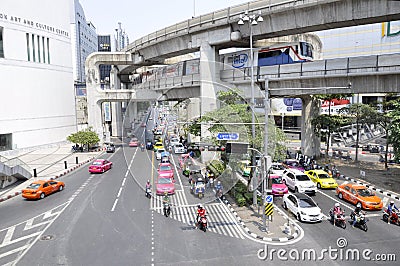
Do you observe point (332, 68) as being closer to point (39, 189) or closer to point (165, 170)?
point (165, 170)

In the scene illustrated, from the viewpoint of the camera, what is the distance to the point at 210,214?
18.8m

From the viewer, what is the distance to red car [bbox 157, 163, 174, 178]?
21688 millimetres

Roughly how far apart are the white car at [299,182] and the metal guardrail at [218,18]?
13382 mm

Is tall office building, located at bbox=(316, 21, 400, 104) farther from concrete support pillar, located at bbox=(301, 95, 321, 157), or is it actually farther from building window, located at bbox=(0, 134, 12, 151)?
building window, located at bbox=(0, 134, 12, 151)

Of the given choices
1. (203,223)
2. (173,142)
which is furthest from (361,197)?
(173,142)

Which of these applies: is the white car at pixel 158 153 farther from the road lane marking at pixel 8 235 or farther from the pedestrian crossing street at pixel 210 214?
the road lane marking at pixel 8 235

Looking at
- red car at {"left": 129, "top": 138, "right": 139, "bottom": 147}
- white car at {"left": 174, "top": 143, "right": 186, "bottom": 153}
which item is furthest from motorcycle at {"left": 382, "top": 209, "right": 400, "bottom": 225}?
red car at {"left": 129, "top": 138, "right": 139, "bottom": 147}

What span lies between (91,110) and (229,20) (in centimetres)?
2828

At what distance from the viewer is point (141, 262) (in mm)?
12883

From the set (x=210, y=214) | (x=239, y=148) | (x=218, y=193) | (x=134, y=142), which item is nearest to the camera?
(x=239, y=148)

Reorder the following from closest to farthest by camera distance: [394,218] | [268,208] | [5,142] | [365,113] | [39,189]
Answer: [268,208]
[394,218]
[39,189]
[365,113]
[5,142]

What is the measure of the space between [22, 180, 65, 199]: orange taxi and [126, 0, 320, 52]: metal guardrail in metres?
20.2

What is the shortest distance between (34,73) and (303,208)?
1628 inches

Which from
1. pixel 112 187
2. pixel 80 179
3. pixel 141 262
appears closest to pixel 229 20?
pixel 112 187
